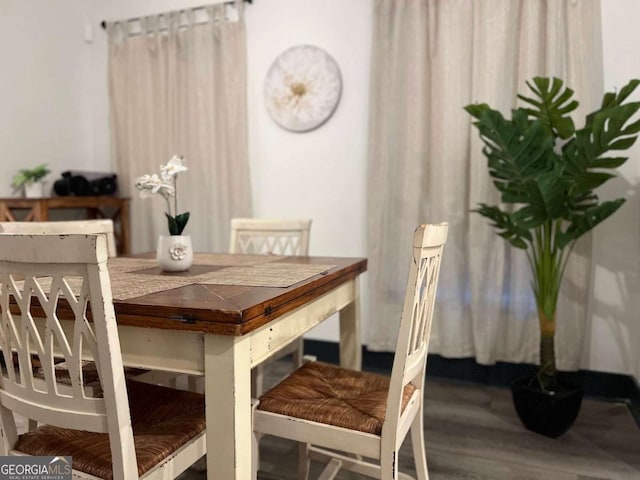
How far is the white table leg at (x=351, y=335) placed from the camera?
6.19 ft

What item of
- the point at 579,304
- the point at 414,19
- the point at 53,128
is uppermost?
the point at 414,19

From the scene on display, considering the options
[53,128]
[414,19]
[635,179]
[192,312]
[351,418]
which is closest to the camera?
[192,312]

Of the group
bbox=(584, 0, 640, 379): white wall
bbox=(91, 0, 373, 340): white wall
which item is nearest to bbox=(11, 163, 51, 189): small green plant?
bbox=(91, 0, 373, 340): white wall

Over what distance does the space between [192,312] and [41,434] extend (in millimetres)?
538

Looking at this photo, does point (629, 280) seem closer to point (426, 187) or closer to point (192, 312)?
point (426, 187)

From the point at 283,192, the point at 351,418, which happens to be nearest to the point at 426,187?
the point at 283,192

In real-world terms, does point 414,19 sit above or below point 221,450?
above

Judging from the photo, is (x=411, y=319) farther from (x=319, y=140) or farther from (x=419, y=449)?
(x=319, y=140)

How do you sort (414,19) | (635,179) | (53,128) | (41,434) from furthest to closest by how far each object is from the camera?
(53,128), (414,19), (635,179), (41,434)

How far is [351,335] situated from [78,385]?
112 cm

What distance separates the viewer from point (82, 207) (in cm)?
332

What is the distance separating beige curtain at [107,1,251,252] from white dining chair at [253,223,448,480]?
196 cm

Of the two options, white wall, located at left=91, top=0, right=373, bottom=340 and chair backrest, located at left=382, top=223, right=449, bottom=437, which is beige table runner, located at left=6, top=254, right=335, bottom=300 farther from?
white wall, located at left=91, top=0, right=373, bottom=340

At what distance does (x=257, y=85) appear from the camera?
319 cm
